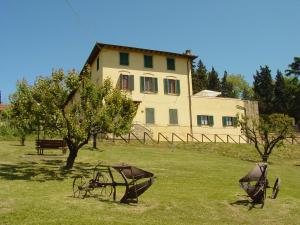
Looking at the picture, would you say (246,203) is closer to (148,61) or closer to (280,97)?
(148,61)

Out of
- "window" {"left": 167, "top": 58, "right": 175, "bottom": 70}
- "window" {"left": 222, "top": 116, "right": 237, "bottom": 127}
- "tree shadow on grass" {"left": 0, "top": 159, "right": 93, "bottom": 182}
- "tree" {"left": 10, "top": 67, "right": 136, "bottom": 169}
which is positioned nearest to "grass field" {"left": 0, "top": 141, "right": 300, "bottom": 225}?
"tree shadow on grass" {"left": 0, "top": 159, "right": 93, "bottom": 182}

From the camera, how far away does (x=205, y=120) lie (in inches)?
1586

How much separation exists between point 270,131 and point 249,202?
16.9 meters

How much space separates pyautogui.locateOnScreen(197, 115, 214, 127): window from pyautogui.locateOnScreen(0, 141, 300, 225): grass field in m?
16.0

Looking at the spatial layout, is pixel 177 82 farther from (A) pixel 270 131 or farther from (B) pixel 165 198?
(B) pixel 165 198

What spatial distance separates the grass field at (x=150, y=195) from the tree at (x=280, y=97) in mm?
46812

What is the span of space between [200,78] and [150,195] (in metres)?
65.3

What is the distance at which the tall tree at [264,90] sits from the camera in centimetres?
6894

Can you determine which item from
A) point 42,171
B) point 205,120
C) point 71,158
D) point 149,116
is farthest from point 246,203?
point 205,120

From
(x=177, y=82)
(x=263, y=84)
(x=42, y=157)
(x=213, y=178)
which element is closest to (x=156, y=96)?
(x=177, y=82)

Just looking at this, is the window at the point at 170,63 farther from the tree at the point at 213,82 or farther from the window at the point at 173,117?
the tree at the point at 213,82

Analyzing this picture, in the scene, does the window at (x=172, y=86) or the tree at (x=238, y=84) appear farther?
the tree at (x=238, y=84)

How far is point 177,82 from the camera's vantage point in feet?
131

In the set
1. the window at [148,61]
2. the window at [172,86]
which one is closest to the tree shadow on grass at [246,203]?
the window at [172,86]
